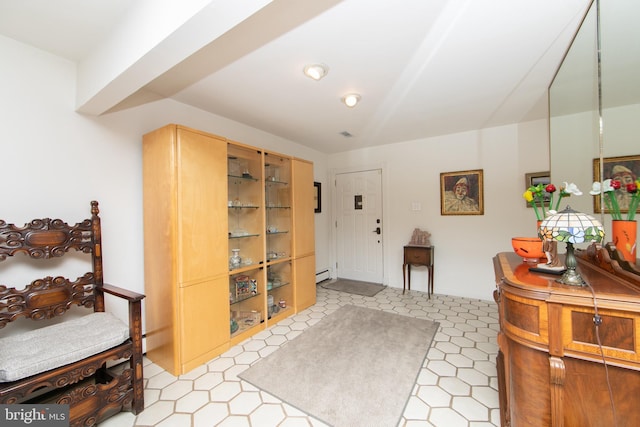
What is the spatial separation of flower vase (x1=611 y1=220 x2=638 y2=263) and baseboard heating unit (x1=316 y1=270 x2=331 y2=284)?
11.7 feet

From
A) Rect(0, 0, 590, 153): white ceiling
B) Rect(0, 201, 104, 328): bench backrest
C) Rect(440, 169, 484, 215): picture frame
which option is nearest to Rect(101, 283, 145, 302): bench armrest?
Rect(0, 201, 104, 328): bench backrest

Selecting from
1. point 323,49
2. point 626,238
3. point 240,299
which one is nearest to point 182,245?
point 240,299

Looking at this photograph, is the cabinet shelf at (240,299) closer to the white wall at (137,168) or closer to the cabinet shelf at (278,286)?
the cabinet shelf at (278,286)

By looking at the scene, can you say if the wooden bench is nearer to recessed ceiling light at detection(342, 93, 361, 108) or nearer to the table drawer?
recessed ceiling light at detection(342, 93, 361, 108)

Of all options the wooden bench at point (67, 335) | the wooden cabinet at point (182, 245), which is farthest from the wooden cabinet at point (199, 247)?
the wooden bench at point (67, 335)

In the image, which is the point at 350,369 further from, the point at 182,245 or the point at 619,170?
the point at 619,170

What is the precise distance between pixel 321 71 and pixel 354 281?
347 centimetres

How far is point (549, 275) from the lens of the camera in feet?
4.13

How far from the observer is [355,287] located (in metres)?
4.17

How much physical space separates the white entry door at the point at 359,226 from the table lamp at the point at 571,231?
3145 millimetres

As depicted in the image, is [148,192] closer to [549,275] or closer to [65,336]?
[65,336]

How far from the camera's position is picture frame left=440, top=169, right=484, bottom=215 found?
11.6ft

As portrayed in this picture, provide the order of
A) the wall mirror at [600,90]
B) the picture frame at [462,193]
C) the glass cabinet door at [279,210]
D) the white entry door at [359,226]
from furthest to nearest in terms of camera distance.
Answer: the white entry door at [359,226], the picture frame at [462,193], the glass cabinet door at [279,210], the wall mirror at [600,90]

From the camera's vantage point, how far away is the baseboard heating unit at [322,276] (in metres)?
4.40
